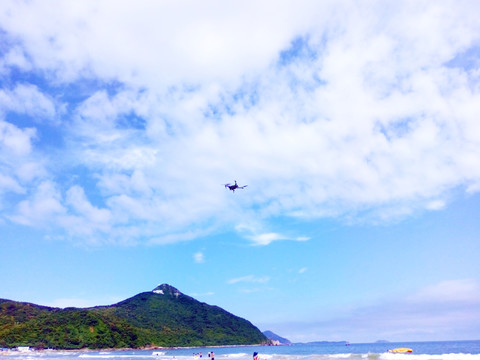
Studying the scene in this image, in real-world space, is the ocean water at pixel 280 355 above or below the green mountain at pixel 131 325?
below

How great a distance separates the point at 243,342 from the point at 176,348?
136 ft

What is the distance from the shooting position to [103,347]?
10750cm

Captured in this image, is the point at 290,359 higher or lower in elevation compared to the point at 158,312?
lower

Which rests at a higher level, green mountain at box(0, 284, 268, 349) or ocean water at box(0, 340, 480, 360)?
green mountain at box(0, 284, 268, 349)

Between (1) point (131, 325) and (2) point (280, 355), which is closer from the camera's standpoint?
(2) point (280, 355)

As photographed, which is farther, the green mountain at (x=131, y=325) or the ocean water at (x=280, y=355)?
the green mountain at (x=131, y=325)

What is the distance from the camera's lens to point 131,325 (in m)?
129

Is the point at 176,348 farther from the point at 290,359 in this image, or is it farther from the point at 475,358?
the point at 475,358

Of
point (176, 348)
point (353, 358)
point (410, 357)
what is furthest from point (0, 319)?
point (410, 357)

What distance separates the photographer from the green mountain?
334 ft

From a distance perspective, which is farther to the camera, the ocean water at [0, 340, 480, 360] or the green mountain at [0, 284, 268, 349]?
the green mountain at [0, 284, 268, 349]

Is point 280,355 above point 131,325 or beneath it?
beneath

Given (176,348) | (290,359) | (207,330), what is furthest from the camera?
(207,330)

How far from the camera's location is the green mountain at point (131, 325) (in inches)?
4011
